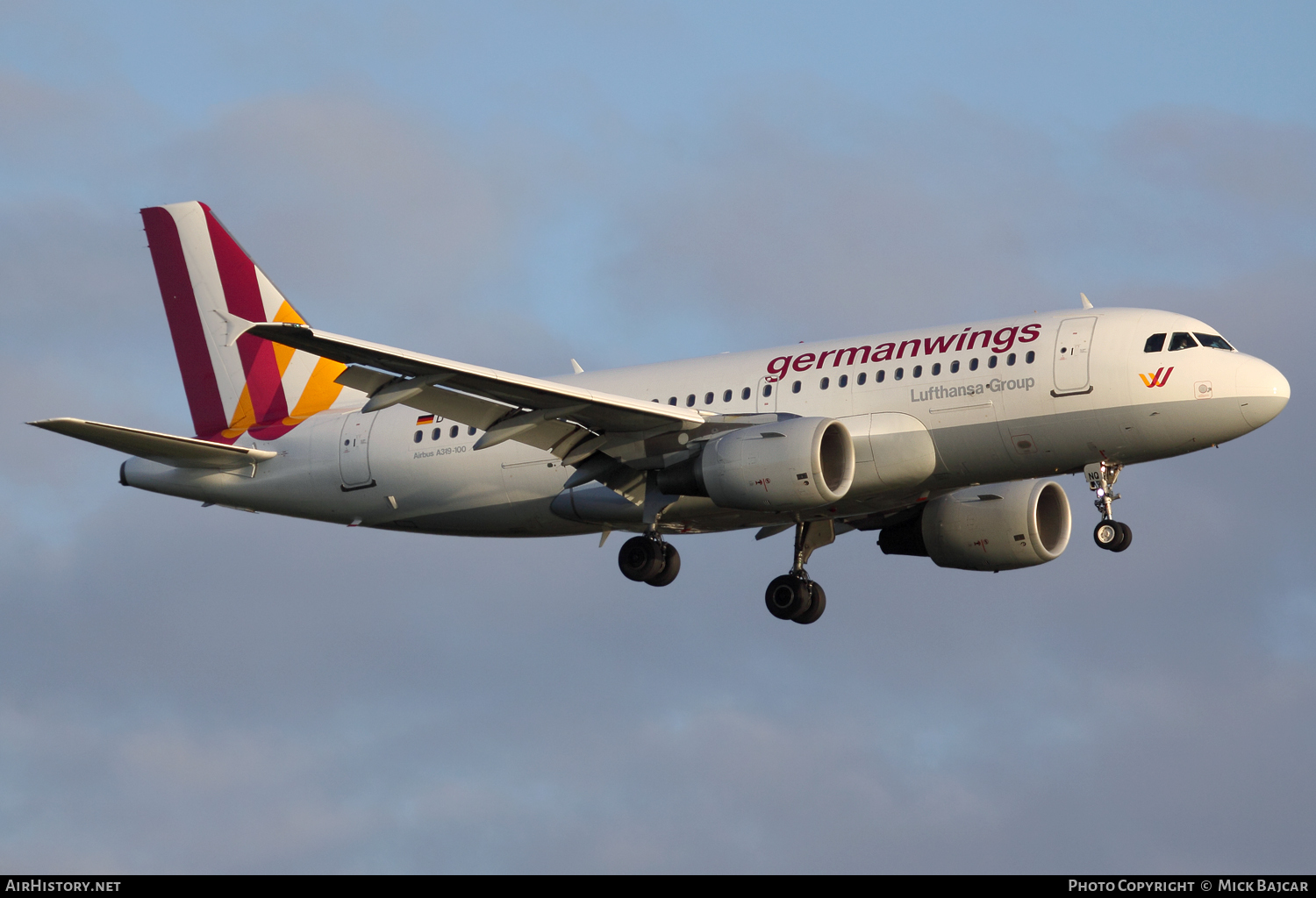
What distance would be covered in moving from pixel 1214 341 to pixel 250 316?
24.0 metres

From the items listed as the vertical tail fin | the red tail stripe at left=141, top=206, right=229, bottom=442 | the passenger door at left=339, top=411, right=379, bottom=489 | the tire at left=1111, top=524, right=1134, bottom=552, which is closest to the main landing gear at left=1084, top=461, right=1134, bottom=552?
the tire at left=1111, top=524, right=1134, bottom=552

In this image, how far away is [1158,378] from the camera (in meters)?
36.3

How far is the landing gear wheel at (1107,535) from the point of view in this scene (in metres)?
37.2

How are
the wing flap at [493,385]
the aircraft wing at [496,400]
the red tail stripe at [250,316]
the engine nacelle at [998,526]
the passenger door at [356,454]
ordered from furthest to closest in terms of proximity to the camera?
the red tail stripe at [250,316]
the passenger door at [356,454]
the engine nacelle at [998,526]
the aircraft wing at [496,400]
the wing flap at [493,385]

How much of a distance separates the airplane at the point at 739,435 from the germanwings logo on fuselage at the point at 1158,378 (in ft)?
0.16

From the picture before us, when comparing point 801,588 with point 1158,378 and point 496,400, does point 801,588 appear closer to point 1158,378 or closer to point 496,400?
point 496,400

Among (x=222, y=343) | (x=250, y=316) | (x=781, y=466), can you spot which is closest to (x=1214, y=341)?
(x=781, y=466)

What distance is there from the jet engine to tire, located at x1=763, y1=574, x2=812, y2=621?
653cm

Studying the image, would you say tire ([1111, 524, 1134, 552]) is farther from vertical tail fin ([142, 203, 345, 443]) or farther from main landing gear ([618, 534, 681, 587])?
vertical tail fin ([142, 203, 345, 443])

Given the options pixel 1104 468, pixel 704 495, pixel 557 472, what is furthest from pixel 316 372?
pixel 1104 468

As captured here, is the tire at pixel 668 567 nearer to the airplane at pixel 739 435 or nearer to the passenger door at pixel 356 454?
the airplane at pixel 739 435

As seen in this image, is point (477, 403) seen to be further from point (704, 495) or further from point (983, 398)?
point (983, 398)

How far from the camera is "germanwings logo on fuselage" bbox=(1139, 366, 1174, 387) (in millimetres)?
36281

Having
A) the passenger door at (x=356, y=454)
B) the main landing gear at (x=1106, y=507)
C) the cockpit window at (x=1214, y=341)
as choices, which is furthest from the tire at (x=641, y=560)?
the cockpit window at (x=1214, y=341)
